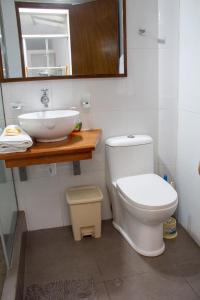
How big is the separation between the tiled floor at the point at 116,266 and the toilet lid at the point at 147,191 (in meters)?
0.42

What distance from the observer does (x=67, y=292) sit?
60.5 inches

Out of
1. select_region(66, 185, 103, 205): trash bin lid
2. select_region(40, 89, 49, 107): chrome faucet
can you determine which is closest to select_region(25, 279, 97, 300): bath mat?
select_region(66, 185, 103, 205): trash bin lid

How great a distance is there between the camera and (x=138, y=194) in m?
1.71

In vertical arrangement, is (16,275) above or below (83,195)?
below

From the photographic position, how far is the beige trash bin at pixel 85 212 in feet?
6.35

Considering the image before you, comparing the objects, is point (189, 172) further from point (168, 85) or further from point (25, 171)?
point (25, 171)

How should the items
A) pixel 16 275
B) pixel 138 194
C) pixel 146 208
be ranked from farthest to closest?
1. pixel 138 194
2. pixel 146 208
3. pixel 16 275

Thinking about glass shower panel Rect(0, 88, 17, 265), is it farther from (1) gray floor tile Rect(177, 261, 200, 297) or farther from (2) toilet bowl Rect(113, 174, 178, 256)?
(1) gray floor tile Rect(177, 261, 200, 297)

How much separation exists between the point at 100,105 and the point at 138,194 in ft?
2.37

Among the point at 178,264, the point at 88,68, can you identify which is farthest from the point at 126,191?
the point at 88,68

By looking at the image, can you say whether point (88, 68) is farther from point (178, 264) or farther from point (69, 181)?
point (178, 264)

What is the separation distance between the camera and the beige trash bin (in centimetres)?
194

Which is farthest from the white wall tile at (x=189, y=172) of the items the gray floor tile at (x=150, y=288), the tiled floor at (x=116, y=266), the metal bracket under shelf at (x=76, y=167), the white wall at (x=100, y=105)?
the metal bracket under shelf at (x=76, y=167)

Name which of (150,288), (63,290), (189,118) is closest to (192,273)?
(150,288)
